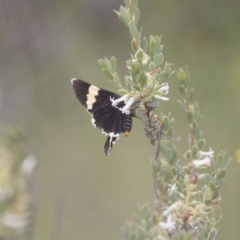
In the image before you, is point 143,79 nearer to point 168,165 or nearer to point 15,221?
point 168,165

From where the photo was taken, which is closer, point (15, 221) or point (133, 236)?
point (133, 236)

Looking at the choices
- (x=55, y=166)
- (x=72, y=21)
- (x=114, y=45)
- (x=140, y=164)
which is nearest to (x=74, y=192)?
(x=55, y=166)

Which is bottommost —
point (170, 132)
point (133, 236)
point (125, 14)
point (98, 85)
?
point (133, 236)

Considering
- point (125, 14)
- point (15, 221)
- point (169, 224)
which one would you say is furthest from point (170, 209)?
point (15, 221)

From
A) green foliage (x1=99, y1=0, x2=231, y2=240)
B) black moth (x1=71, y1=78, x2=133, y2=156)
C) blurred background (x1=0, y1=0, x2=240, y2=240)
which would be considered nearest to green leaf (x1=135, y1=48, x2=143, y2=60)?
green foliage (x1=99, y1=0, x2=231, y2=240)

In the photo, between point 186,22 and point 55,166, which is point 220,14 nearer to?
point 186,22

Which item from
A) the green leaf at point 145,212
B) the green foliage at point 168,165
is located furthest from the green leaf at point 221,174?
the green leaf at point 145,212

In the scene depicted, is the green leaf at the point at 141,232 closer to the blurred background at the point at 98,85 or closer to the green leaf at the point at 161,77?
the green leaf at the point at 161,77
